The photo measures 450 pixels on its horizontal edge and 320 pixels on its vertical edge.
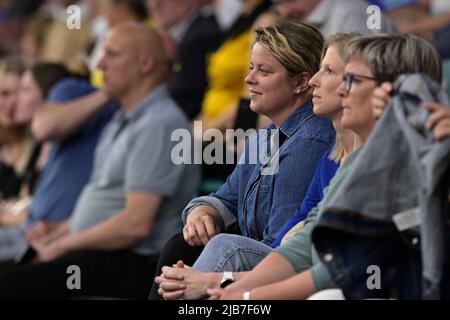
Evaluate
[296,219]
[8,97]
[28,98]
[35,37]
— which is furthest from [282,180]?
[35,37]

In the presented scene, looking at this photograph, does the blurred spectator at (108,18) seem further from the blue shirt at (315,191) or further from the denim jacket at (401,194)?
the denim jacket at (401,194)

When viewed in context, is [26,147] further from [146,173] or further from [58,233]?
[146,173]

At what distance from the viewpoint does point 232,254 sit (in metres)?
3.46

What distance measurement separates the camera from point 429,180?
2.80m

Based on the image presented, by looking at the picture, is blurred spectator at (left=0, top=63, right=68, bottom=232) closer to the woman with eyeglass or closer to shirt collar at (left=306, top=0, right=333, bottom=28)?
shirt collar at (left=306, top=0, right=333, bottom=28)

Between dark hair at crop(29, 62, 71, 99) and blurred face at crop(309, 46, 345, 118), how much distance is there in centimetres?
364

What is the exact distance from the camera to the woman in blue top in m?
3.35

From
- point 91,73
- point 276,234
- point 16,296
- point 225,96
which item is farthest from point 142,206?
point 91,73

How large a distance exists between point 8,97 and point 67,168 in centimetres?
118

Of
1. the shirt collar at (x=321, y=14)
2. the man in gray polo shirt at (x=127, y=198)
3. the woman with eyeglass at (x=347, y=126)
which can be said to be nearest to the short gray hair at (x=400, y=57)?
the woman with eyeglass at (x=347, y=126)

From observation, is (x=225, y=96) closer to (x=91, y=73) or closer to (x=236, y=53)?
(x=236, y=53)

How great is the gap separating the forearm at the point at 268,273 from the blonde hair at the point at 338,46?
40 cm

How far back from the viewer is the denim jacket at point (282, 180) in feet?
12.0

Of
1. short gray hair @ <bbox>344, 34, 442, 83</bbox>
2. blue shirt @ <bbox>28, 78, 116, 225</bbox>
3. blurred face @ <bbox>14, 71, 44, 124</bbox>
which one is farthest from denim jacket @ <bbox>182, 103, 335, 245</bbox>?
blurred face @ <bbox>14, 71, 44, 124</bbox>
